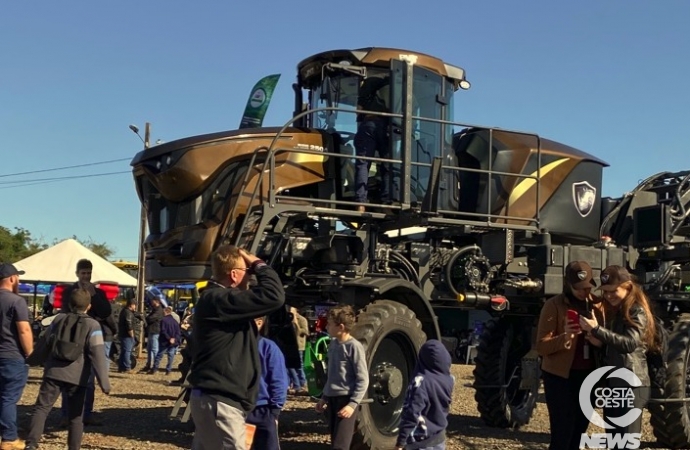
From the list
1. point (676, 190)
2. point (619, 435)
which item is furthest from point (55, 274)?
point (619, 435)

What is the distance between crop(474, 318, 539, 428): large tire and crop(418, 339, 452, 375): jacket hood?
16.3 ft

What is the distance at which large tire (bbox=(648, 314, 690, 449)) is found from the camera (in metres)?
8.47

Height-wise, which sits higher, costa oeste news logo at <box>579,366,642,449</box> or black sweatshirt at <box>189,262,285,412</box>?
black sweatshirt at <box>189,262,285,412</box>

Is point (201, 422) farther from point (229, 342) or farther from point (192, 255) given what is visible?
point (192, 255)

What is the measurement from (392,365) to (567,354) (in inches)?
111

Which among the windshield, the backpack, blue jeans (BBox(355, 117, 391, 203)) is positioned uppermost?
blue jeans (BBox(355, 117, 391, 203))

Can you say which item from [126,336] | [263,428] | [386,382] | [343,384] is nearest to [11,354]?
[263,428]

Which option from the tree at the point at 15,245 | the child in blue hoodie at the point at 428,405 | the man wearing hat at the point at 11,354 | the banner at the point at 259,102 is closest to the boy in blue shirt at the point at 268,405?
the child in blue hoodie at the point at 428,405

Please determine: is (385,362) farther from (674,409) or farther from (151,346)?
(151,346)

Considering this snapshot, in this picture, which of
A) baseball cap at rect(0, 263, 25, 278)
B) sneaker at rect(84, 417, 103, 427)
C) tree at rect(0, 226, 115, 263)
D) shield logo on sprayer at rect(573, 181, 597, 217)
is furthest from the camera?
tree at rect(0, 226, 115, 263)

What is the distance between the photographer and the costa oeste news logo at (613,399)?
5.93m

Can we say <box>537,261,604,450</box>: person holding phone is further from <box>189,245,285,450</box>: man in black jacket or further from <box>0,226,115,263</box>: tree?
<box>0,226,115,263</box>: tree

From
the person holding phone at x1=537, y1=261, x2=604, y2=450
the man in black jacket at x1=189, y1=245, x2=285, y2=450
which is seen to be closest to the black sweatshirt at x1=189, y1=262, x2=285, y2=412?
the man in black jacket at x1=189, y1=245, x2=285, y2=450

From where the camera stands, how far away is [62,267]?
21844mm
